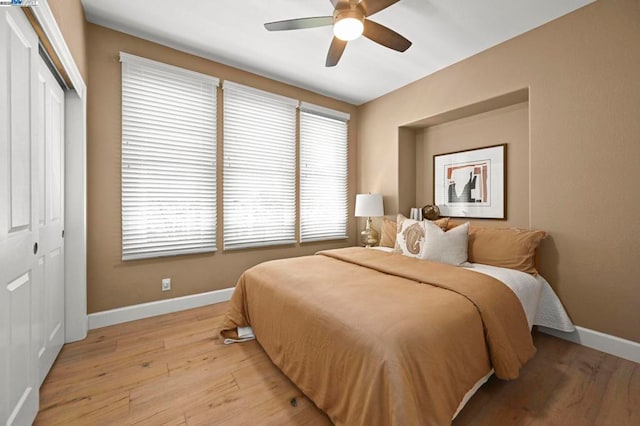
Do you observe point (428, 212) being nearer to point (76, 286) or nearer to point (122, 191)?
point (122, 191)

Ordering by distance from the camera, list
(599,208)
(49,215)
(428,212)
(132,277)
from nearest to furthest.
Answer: (49,215)
(599,208)
(132,277)
(428,212)

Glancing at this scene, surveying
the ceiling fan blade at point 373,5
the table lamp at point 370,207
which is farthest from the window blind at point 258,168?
the ceiling fan blade at point 373,5

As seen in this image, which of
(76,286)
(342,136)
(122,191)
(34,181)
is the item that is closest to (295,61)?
(342,136)

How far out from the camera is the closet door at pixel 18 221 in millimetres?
1099

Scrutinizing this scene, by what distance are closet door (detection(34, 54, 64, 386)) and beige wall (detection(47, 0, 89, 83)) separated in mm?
257

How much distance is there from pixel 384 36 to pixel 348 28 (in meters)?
0.37

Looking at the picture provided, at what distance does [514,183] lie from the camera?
2.89 metres

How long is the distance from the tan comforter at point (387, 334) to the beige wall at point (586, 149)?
98 centimetres

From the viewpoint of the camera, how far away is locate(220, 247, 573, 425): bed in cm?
112

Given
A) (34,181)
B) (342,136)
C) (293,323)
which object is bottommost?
(293,323)

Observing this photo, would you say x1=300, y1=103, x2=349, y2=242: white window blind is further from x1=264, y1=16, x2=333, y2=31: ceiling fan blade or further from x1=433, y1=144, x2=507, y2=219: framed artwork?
x1=264, y1=16, x2=333, y2=31: ceiling fan blade

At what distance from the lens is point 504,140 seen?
296 centimetres

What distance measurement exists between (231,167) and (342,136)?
74.3 inches

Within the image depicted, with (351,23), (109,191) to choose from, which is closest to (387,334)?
(351,23)
